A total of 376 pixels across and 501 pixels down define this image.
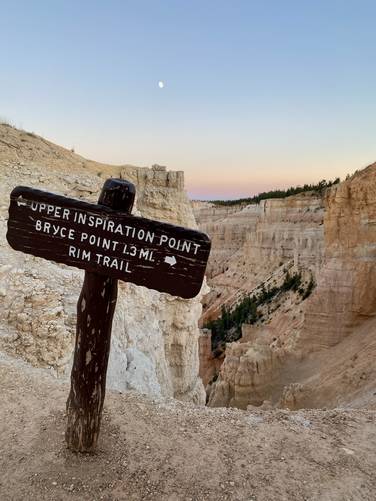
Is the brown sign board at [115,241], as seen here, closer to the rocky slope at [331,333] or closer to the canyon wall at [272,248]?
the rocky slope at [331,333]

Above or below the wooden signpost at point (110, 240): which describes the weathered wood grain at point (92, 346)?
below

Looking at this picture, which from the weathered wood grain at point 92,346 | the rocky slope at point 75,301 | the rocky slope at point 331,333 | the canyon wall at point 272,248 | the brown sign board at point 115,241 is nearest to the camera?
the brown sign board at point 115,241

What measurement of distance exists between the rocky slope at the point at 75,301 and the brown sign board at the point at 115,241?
3.38 metres

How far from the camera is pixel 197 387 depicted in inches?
502

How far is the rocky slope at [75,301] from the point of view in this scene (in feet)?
19.5

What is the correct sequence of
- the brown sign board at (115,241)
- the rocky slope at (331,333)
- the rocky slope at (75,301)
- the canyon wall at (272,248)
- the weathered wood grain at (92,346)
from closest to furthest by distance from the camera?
the brown sign board at (115,241), the weathered wood grain at (92,346), the rocky slope at (75,301), the rocky slope at (331,333), the canyon wall at (272,248)

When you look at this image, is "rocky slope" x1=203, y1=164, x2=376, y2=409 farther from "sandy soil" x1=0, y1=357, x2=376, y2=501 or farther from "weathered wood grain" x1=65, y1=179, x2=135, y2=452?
"weathered wood grain" x1=65, y1=179, x2=135, y2=452

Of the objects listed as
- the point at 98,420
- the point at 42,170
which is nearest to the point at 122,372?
the point at 98,420

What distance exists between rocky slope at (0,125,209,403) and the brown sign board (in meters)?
3.38

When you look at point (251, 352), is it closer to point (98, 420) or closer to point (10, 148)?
point (10, 148)

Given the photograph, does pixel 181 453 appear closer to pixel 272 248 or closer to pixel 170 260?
pixel 170 260

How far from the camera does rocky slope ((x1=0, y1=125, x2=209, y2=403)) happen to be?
19.5 feet

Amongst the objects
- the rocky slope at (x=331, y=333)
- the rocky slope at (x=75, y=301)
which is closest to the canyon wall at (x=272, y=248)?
the rocky slope at (x=331, y=333)

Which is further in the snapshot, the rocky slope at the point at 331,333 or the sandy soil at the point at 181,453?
the rocky slope at the point at 331,333
